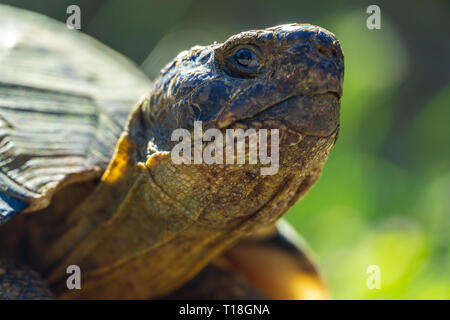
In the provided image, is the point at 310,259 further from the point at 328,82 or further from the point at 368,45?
the point at 368,45

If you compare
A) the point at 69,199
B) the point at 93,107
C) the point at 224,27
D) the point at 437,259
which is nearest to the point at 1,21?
the point at 93,107

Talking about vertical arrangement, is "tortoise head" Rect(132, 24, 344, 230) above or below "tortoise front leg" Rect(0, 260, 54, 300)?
above

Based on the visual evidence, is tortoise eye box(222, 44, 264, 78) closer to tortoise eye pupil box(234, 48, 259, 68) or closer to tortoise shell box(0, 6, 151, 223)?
tortoise eye pupil box(234, 48, 259, 68)

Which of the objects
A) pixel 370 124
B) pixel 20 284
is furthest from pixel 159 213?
pixel 370 124

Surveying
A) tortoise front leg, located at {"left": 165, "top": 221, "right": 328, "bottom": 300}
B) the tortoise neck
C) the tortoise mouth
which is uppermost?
the tortoise mouth

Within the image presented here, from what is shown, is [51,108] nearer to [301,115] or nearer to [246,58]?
[246,58]

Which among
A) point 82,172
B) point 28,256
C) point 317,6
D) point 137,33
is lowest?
point 28,256

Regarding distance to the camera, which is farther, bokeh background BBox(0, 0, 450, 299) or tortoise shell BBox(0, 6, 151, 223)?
bokeh background BBox(0, 0, 450, 299)

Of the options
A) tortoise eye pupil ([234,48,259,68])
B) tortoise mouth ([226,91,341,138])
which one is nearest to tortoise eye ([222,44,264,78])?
tortoise eye pupil ([234,48,259,68])

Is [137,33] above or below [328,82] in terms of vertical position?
above
